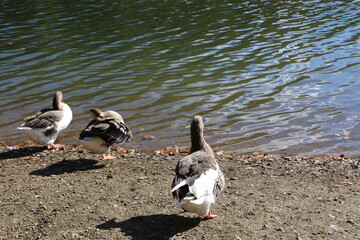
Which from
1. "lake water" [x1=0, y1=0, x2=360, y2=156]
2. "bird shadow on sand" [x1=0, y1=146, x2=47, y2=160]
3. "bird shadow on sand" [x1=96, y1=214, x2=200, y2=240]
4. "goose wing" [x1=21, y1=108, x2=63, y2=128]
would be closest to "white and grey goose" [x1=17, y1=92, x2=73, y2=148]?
"goose wing" [x1=21, y1=108, x2=63, y2=128]

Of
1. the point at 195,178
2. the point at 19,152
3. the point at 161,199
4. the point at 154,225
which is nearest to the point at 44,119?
the point at 19,152

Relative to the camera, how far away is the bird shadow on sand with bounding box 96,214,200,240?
5.87m

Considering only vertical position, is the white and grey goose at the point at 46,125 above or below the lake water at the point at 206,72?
above

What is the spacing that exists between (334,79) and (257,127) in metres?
4.30

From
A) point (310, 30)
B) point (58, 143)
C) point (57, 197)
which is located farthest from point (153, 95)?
point (310, 30)

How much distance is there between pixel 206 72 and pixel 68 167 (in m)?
7.75

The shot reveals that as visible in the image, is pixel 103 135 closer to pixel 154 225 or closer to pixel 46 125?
pixel 46 125

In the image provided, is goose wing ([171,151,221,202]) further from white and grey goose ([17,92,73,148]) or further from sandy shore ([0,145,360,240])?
white and grey goose ([17,92,73,148])

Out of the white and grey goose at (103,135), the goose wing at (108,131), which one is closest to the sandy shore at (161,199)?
the white and grey goose at (103,135)

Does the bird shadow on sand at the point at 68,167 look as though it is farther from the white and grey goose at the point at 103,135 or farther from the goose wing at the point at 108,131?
the goose wing at the point at 108,131

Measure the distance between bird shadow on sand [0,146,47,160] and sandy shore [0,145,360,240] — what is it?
0.25ft

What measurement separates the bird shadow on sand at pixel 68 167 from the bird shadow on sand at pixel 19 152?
1174 millimetres

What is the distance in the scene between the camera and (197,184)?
565cm

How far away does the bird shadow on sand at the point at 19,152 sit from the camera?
376 inches
